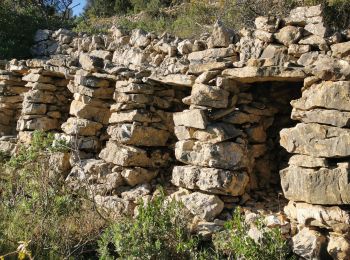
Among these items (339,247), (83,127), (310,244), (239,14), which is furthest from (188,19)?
(339,247)

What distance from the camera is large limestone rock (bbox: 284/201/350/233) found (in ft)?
13.3

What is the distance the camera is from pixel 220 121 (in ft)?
16.9

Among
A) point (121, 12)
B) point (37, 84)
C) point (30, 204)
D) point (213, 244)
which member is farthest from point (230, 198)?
point (121, 12)

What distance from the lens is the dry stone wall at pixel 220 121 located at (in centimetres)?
423

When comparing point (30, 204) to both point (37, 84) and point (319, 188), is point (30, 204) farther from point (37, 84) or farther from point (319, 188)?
point (319, 188)

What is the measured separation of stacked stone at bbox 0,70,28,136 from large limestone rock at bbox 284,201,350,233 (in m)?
5.72

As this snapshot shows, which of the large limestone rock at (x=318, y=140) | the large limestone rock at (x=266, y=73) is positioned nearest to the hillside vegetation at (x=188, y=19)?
the large limestone rock at (x=266, y=73)

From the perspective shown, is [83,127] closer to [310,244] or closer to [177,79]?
[177,79]

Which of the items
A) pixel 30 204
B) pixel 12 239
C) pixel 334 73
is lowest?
pixel 12 239

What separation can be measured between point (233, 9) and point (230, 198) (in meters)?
5.20

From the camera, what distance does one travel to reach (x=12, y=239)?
4805mm

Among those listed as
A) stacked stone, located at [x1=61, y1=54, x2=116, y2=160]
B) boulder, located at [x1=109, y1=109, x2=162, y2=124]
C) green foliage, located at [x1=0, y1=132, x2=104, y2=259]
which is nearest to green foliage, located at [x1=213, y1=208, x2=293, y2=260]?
green foliage, located at [x1=0, y1=132, x2=104, y2=259]

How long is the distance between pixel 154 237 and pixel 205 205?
0.81 metres

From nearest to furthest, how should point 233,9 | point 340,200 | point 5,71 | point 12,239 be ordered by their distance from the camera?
point 340,200, point 12,239, point 5,71, point 233,9
